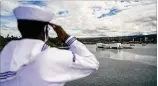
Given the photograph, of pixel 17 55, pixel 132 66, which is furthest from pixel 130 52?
pixel 17 55

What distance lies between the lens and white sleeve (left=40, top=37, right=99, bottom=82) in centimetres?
72

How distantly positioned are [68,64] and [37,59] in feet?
0.31

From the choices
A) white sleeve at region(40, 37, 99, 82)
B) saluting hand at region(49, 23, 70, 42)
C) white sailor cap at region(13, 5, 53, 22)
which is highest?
white sailor cap at region(13, 5, 53, 22)

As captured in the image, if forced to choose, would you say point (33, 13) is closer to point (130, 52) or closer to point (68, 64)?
point (68, 64)

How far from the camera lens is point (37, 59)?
2.36ft

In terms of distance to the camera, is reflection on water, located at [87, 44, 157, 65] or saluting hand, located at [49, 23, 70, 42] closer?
saluting hand, located at [49, 23, 70, 42]

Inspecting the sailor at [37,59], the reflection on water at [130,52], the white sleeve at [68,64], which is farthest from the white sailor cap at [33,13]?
the reflection on water at [130,52]

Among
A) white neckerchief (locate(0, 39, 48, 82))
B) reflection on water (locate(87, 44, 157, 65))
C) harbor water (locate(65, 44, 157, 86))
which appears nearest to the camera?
white neckerchief (locate(0, 39, 48, 82))

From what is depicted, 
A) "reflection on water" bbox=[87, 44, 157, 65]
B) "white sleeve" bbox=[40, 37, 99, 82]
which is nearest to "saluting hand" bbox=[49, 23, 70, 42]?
"white sleeve" bbox=[40, 37, 99, 82]

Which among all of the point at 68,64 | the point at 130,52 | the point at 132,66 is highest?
the point at 68,64

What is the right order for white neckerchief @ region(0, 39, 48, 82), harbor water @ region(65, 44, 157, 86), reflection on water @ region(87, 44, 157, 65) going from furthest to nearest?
harbor water @ region(65, 44, 157, 86)
reflection on water @ region(87, 44, 157, 65)
white neckerchief @ region(0, 39, 48, 82)

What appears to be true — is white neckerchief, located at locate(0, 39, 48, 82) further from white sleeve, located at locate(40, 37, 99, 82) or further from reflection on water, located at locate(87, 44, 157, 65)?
reflection on water, located at locate(87, 44, 157, 65)

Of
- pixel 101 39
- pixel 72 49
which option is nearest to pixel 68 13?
pixel 101 39

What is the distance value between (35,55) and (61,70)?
9 cm
